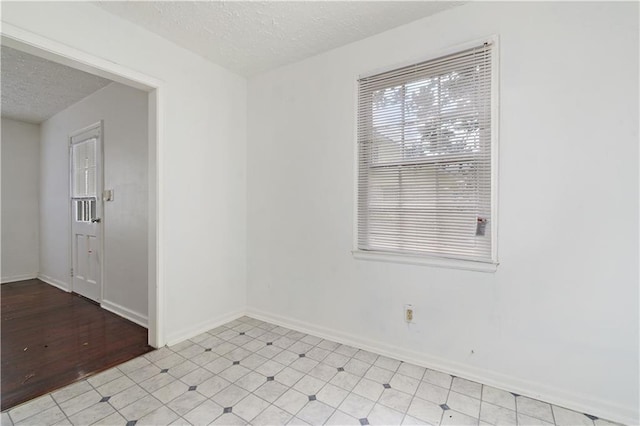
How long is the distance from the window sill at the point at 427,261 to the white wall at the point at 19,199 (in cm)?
Result: 585

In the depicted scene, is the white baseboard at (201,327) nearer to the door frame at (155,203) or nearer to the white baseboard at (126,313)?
the door frame at (155,203)

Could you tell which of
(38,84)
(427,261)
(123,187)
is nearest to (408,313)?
(427,261)

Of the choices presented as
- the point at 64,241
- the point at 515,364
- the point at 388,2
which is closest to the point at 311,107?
the point at 388,2

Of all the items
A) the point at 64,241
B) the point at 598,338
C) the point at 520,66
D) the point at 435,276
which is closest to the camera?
the point at 598,338

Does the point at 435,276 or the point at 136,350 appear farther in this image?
the point at 136,350

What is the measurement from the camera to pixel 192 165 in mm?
2750

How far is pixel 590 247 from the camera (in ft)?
5.54

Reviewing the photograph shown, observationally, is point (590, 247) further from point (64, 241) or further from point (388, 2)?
point (64, 241)

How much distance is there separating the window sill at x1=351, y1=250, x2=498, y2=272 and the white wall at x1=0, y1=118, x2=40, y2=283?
585cm

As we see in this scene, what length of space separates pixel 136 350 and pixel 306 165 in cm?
223

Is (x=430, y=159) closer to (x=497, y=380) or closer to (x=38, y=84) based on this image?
(x=497, y=380)

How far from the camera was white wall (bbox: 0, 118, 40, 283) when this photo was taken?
4676 millimetres

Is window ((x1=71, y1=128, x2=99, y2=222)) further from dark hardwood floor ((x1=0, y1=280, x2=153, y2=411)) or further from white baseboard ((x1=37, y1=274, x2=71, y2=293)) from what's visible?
dark hardwood floor ((x1=0, y1=280, x2=153, y2=411))

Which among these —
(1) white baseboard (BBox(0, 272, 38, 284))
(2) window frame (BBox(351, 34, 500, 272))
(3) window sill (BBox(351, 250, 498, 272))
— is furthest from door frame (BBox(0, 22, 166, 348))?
(1) white baseboard (BBox(0, 272, 38, 284))
